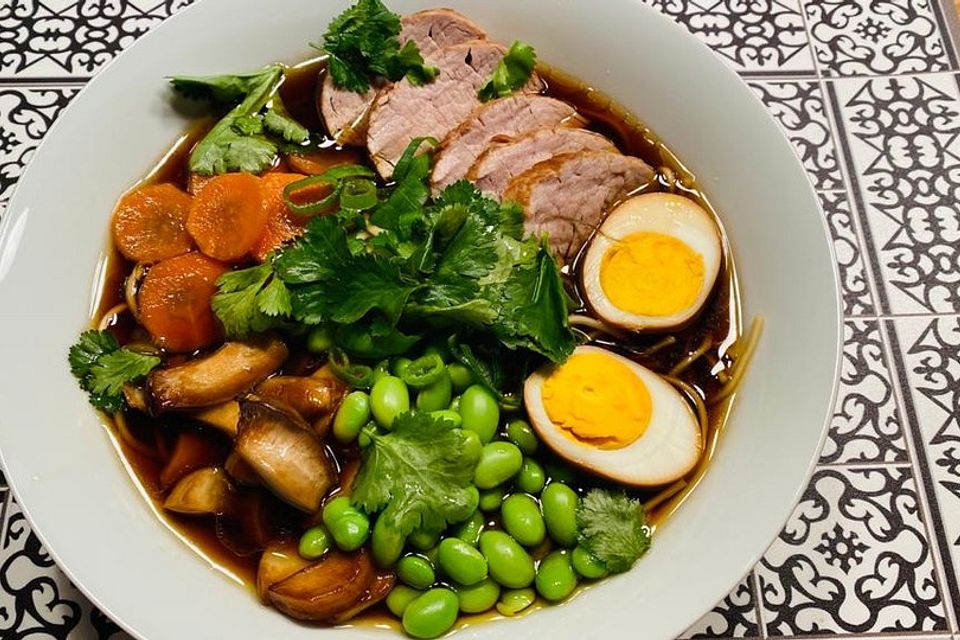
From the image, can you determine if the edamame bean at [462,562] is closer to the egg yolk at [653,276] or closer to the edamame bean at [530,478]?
the edamame bean at [530,478]

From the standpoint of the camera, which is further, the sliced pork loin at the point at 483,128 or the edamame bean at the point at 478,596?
the sliced pork loin at the point at 483,128

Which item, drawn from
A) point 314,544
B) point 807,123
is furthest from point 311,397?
point 807,123

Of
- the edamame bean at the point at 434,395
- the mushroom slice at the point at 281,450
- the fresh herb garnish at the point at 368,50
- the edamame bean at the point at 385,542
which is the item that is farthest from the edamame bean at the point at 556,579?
the fresh herb garnish at the point at 368,50

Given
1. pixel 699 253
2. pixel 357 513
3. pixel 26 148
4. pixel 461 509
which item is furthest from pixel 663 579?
pixel 26 148

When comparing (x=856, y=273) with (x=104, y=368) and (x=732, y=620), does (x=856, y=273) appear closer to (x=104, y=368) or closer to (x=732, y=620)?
(x=732, y=620)

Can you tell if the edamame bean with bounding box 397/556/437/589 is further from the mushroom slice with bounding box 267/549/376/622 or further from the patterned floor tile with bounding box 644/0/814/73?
the patterned floor tile with bounding box 644/0/814/73

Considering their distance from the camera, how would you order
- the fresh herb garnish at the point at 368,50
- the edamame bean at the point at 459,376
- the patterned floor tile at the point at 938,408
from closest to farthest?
the edamame bean at the point at 459,376 < the patterned floor tile at the point at 938,408 < the fresh herb garnish at the point at 368,50

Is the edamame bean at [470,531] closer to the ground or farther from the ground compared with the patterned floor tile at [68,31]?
closer to the ground

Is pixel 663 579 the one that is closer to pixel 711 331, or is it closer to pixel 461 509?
pixel 461 509
